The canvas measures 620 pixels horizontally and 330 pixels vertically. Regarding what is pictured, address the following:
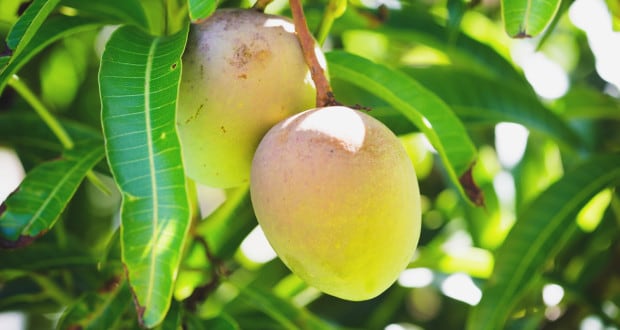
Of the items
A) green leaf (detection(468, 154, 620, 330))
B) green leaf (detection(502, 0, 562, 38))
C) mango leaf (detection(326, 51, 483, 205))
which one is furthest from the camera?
green leaf (detection(468, 154, 620, 330))

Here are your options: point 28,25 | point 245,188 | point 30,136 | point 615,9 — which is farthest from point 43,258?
point 615,9

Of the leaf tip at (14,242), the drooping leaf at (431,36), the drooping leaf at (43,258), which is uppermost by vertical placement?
the leaf tip at (14,242)

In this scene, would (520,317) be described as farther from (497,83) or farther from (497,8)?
(497,8)

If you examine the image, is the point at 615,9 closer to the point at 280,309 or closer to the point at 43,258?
the point at 280,309

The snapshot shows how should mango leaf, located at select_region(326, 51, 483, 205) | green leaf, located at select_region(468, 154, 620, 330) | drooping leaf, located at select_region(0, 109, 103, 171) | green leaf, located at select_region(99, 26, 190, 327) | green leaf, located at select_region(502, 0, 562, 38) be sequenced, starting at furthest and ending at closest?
1. drooping leaf, located at select_region(0, 109, 103, 171)
2. green leaf, located at select_region(468, 154, 620, 330)
3. mango leaf, located at select_region(326, 51, 483, 205)
4. green leaf, located at select_region(502, 0, 562, 38)
5. green leaf, located at select_region(99, 26, 190, 327)

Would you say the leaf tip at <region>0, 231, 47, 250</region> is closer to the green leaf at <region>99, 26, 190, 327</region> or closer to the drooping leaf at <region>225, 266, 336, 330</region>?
the green leaf at <region>99, 26, 190, 327</region>

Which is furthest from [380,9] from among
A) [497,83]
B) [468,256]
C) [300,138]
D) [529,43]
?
[529,43]

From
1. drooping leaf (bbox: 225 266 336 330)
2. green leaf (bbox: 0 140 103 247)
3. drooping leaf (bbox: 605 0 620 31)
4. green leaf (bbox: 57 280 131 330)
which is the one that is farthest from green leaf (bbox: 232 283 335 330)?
drooping leaf (bbox: 605 0 620 31)

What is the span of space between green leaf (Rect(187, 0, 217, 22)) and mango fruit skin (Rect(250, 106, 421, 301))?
124mm

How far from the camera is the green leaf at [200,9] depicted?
2.28ft

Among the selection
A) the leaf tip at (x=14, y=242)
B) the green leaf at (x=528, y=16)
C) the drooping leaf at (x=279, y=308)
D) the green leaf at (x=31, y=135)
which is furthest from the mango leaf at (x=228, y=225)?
the green leaf at (x=528, y=16)

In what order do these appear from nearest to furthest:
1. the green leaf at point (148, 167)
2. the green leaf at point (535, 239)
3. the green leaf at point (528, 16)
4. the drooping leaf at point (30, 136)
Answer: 1. the green leaf at point (148, 167)
2. the green leaf at point (528, 16)
3. the green leaf at point (535, 239)
4. the drooping leaf at point (30, 136)

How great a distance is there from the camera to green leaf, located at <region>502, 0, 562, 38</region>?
0.75 metres

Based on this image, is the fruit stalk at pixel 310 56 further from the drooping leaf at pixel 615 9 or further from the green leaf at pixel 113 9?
the drooping leaf at pixel 615 9
